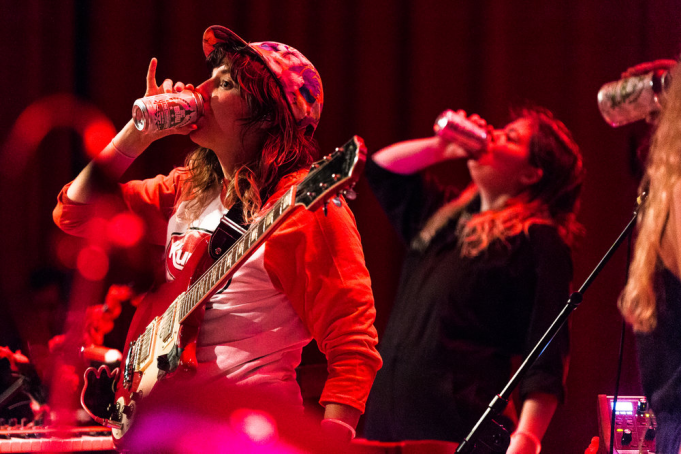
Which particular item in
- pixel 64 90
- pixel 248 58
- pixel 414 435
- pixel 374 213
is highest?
pixel 248 58

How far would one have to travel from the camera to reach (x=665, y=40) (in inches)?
121

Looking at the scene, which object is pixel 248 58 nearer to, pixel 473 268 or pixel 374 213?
pixel 473 268

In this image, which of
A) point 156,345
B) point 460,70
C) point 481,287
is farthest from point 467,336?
point 460,70

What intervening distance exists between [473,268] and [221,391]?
4.67 feet

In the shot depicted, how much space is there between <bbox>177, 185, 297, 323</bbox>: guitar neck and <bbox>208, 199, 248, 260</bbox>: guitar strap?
3 centimetres

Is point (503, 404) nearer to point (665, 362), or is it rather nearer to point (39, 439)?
point (665, 362)

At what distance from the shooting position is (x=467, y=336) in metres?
2.12

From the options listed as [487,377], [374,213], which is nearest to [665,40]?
[374,213]

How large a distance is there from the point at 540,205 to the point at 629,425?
30.8 inches

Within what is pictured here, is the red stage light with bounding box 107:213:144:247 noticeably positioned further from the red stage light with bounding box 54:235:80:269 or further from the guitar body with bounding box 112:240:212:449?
the red stage light with bounding box 54:235:80:269

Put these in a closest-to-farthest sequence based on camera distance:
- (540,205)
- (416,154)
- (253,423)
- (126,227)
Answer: (253,423)
(126,227)
(540,205)
(416,154)

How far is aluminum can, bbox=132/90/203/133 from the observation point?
1.50m

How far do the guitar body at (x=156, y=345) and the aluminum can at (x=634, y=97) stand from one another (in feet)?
3.14

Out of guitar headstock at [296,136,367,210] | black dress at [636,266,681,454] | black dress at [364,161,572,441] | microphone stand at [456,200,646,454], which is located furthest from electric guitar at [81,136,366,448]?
black dress at [364,161,572,441]
